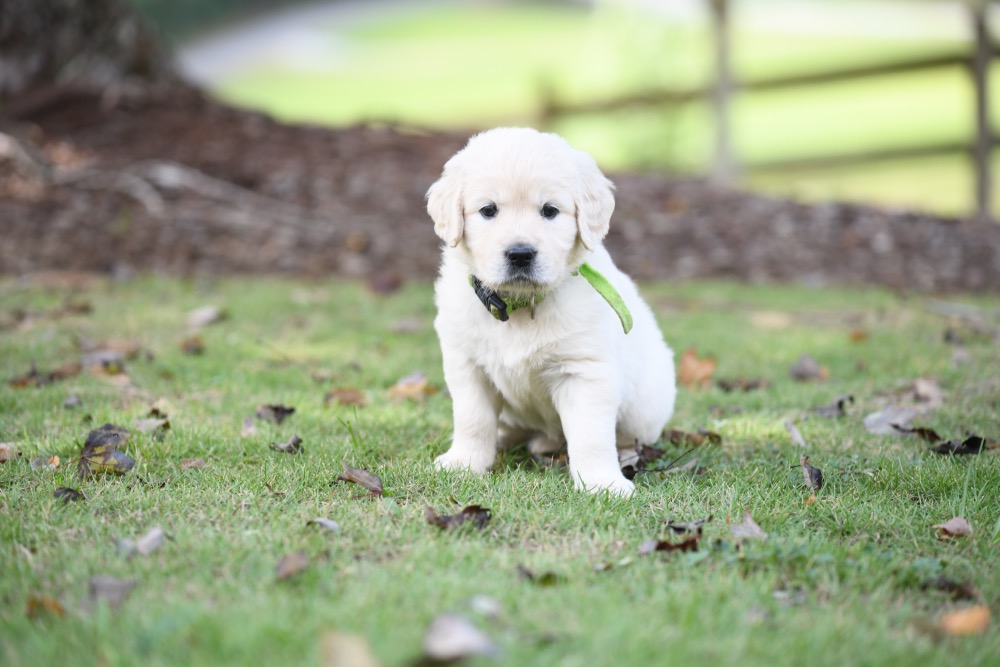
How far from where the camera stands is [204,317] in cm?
607

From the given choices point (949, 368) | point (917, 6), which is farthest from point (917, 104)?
point (949, 368)

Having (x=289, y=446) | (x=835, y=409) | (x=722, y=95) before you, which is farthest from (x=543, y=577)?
(x=722, y=95)

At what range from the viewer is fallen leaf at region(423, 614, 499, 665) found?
6.91 ft

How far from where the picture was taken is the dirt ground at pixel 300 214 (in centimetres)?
764

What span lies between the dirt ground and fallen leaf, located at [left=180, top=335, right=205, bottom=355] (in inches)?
72.3

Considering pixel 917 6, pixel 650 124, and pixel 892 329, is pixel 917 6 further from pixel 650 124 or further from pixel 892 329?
pixel 892 329

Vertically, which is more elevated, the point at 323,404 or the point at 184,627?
the point at 184,627

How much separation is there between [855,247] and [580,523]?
6483 mm

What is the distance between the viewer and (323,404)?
4438mm

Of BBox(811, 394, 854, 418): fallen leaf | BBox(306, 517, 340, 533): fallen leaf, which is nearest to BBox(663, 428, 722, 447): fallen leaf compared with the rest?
BBox(811, 394, 854, 418): fallen leaf

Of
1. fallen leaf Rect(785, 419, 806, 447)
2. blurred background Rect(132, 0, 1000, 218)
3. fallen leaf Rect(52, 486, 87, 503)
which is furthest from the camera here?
blurred background Rect(132, 0, 1000, 218)

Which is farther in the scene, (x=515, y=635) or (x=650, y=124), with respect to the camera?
(x=650, y=124)

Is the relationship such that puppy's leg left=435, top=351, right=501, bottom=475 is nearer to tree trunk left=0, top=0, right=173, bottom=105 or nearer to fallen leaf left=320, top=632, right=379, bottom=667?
fallen leaf left=320, top=632, right=379, bottom=667

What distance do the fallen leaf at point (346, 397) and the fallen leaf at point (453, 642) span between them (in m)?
2.31
